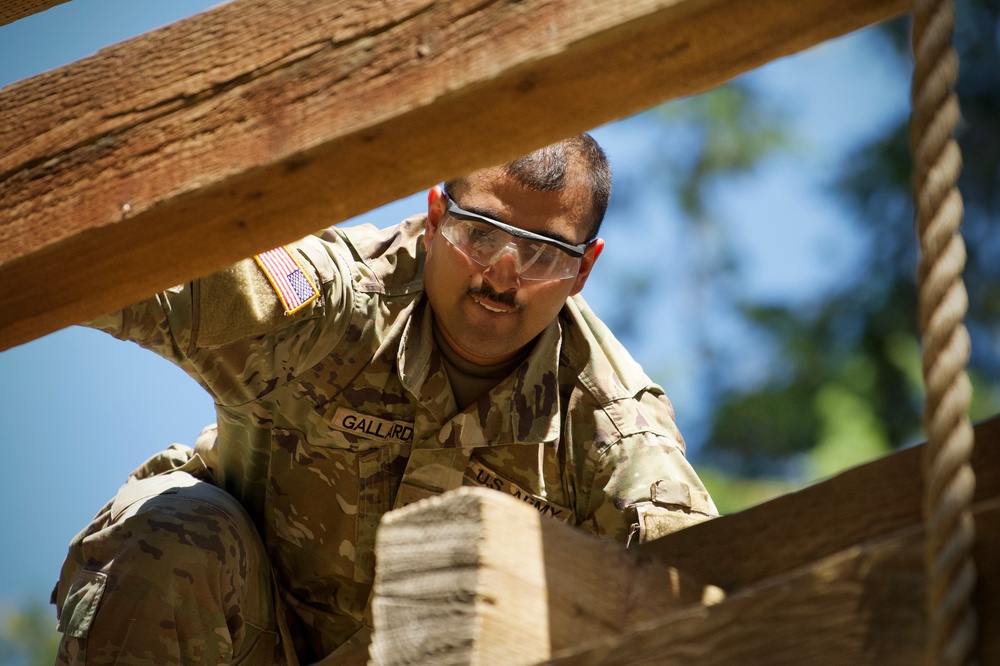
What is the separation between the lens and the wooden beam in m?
1.06

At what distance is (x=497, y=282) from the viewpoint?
283cm

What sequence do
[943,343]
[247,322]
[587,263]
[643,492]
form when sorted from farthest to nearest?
1. [587,263]
2. [643,492]
3. [247,322]
4. [943,343]

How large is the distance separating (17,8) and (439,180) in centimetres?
76

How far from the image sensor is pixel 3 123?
126 cm

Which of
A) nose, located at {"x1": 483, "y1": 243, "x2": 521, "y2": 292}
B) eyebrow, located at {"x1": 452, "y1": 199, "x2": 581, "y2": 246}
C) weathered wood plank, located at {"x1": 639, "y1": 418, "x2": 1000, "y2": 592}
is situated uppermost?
eyebrow, located at {"x1": 452, "y1": 199, "x2": 581, "y2": 246}

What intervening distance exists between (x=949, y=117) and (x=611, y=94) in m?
0.31

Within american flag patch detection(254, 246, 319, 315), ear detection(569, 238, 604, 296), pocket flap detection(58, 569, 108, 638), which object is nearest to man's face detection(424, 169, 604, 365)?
ear detection(569, 238, 604, 296)

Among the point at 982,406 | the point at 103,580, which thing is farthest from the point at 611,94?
the point at 982,406

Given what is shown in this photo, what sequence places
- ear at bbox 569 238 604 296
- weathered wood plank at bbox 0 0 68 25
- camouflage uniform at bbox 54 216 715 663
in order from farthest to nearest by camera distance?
1. ear at bbox 569 238 604 296
2. camouflage uniform at bbox 54 216 715 663
3. weathered wood plank at bbox 0 0 68 25

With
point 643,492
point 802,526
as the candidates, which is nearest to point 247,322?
point 643,492

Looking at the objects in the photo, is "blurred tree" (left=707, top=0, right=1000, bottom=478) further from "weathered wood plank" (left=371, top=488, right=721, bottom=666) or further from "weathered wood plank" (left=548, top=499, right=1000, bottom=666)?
"weathered wood plank" (left=548, top=499, right=1000, bottom=666)

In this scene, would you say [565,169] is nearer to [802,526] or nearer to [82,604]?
[82,604]

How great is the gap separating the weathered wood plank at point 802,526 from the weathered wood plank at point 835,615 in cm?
31

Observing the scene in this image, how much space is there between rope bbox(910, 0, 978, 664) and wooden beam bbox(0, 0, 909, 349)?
140mm
